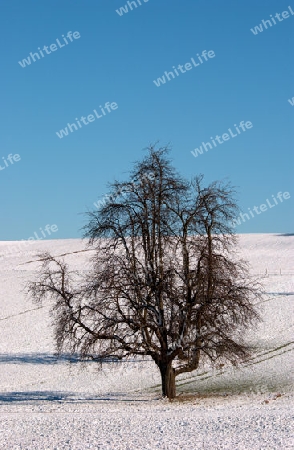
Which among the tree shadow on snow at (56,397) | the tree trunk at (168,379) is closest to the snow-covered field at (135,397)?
the tree shadow on snow at (56,397)

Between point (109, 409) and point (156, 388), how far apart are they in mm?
7518

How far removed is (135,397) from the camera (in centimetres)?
2975

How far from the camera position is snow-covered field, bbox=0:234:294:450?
58.9ft

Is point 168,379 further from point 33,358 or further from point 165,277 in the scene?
point 33,358

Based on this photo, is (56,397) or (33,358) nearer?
(56,397)

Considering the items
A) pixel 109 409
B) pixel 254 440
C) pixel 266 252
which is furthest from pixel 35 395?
pixel 266 252

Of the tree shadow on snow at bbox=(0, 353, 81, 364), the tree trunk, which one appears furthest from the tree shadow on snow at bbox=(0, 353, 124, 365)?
the tree trunk

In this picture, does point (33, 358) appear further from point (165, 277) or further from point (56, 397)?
point (165, 277)

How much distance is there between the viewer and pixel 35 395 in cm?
3142

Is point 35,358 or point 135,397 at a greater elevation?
point 35,358

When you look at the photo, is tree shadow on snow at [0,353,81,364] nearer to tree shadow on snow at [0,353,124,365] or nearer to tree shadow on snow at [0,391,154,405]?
tree shadow on snow at [0,353,124,365]

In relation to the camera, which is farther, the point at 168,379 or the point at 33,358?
the point at 33,358

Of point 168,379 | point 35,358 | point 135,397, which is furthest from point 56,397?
point 35,358

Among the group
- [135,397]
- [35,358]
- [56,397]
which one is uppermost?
[35,358]
